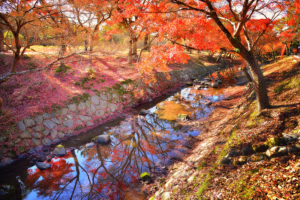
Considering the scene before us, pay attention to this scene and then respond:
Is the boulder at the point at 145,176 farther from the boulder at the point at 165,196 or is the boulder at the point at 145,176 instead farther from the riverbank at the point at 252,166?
the boulder at the point at 165,196

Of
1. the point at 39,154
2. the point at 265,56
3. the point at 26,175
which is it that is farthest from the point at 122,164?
the point at 265,56

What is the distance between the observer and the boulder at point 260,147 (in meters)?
4.19

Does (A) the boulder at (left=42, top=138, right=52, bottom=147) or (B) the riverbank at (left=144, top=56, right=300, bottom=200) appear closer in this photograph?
(B) the riverbank at (left=144, top=56, right=300, bottom=200)

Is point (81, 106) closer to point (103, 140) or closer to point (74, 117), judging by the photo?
point (74, 117)

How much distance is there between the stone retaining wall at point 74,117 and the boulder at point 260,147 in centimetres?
951

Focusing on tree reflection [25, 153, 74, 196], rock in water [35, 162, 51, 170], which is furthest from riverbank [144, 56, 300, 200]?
rock in water [35, 162, 51, 170]

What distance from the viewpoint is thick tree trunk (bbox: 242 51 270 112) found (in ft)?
18.5

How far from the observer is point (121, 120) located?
1156cm

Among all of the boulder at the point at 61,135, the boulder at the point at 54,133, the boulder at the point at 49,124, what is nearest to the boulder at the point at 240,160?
the boulder at the point at 61,135

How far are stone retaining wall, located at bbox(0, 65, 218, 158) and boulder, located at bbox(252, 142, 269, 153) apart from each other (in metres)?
9.51

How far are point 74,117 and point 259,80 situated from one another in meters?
10.6

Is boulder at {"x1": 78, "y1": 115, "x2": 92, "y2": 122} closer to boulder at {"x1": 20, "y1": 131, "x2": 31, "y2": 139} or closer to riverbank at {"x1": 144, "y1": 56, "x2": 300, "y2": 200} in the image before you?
boulder at {"x1": 20, "y1": 131, "x2": 31, "y2": 139}

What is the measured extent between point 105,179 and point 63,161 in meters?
2.73

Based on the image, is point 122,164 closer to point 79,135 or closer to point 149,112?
point 79,135
